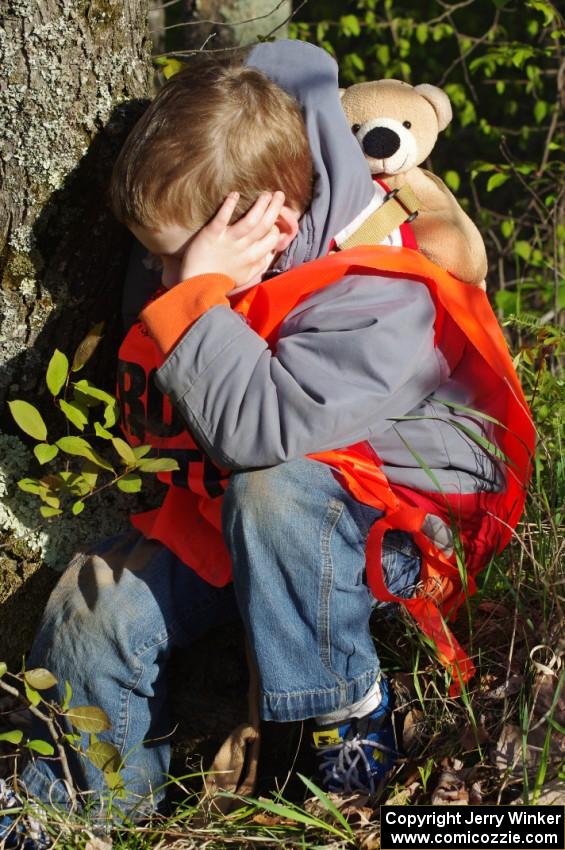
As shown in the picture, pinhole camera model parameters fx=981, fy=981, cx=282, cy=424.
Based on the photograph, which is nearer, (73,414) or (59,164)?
(73,414)

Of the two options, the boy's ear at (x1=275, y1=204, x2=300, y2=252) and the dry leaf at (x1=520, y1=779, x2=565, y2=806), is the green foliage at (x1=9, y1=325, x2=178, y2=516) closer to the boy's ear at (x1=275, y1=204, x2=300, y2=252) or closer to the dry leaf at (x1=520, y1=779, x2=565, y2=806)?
the boy's ear at (x1=275, y1=204, x2=300, y2=252)

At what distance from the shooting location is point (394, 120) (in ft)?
7.32

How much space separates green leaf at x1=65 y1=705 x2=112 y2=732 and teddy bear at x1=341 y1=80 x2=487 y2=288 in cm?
118

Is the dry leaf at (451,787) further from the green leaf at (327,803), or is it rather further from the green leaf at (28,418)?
the green leaf at (28,418)

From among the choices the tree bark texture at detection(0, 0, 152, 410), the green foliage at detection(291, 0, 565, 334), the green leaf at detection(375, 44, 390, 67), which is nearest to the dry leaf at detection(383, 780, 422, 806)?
the tree bark texture at detection(0, 0, 152, 410)

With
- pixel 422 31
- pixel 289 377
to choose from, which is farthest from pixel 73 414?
pixel 422 31

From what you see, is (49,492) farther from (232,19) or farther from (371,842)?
(232,19)

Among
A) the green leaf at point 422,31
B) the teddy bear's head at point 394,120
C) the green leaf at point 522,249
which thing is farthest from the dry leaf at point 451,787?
the green leaf at point 422,31

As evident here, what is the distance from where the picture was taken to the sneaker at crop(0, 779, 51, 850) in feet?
6.41

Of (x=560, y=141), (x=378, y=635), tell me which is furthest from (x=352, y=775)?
(x=560, y=141)

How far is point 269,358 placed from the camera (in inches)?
74.8

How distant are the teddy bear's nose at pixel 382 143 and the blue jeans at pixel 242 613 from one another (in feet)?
2.43

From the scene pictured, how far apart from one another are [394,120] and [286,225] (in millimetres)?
400

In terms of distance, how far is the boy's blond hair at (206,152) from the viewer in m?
1.96
